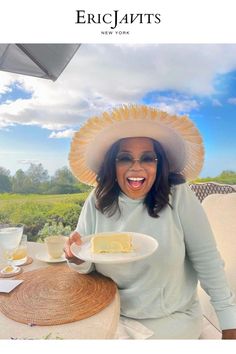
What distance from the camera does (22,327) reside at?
0.56m

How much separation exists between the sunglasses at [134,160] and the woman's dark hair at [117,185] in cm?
2

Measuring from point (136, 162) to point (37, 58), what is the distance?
1.18 feet

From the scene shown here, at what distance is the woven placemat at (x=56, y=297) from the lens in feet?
1.90

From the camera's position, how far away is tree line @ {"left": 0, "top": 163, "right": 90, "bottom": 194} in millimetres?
760

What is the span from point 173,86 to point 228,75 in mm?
136

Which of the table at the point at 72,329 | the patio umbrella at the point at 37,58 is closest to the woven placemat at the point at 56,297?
the table at the point at 72,329

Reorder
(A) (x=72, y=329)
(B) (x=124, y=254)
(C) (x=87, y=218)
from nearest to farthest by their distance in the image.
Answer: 1. (A) (x=72, y=329)
2. (B) (x=124, y=254)
3. (C) (x=87, y=218)

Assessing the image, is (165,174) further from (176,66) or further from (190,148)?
(176,66)

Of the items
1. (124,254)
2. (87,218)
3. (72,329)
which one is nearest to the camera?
(72,329)

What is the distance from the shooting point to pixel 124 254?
696mm

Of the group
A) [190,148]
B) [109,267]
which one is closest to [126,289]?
[109,267]
